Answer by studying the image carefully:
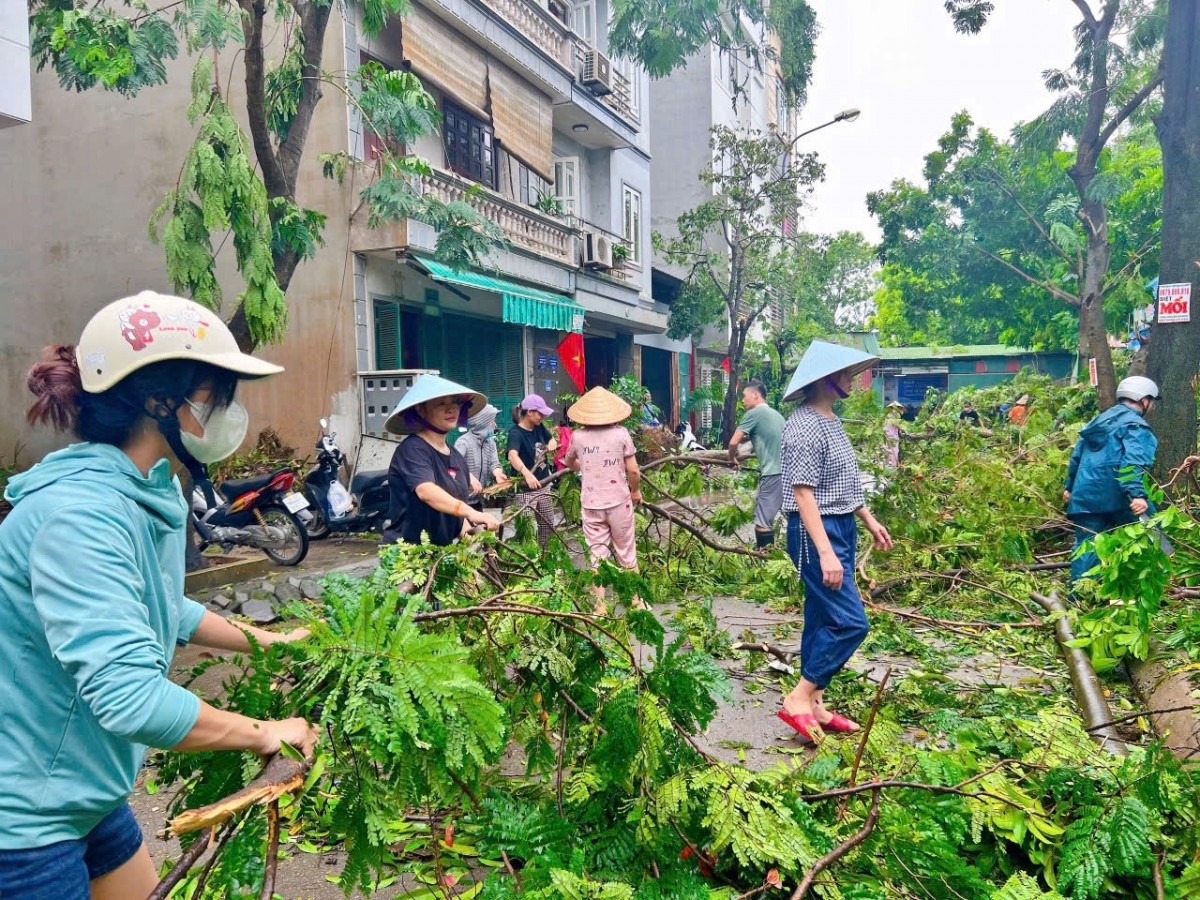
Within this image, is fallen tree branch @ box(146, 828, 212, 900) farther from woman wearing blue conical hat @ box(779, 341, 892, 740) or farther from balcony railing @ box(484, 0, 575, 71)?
balcony railing @ box(484, 0, 575, 71)

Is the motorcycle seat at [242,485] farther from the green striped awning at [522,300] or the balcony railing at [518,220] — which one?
the balcony railing at [518,220]

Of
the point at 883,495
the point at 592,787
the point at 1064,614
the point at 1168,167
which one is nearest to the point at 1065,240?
the point at 1168,167

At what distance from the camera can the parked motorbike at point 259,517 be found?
24.3ft

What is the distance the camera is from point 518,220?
507 inches

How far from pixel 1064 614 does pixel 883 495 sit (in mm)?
2383

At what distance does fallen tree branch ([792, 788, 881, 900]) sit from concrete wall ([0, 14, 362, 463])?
28.7 feet

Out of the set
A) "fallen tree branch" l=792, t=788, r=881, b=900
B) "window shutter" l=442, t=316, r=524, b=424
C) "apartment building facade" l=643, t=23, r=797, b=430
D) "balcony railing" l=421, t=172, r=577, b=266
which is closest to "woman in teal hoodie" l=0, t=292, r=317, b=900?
"fallen tree branch" l=792, t=788, r=881, b=900

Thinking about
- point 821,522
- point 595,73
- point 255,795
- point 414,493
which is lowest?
point 255,795

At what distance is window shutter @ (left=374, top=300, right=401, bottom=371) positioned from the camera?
10.6m

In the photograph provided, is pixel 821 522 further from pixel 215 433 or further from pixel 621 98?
pixel 621 98

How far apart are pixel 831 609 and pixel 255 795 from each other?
2733 mm

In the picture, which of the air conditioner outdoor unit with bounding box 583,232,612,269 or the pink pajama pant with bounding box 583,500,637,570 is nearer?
the pink pajama pant with bounding box 583,500,637,570

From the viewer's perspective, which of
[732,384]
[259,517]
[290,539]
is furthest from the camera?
[732,384]

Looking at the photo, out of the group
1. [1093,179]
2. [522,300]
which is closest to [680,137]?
[1093,179]
